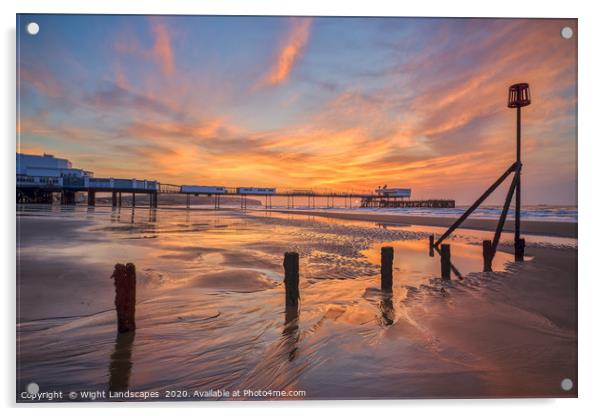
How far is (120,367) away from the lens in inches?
139

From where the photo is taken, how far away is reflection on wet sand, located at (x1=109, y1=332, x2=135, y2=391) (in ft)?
11.4

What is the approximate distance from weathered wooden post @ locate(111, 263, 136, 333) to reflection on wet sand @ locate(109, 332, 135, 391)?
27 cm

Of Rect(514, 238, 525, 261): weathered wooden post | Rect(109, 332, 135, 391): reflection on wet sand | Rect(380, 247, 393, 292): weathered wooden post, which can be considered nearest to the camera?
Rect(109, 332, 135, 391): reflection on wet sand

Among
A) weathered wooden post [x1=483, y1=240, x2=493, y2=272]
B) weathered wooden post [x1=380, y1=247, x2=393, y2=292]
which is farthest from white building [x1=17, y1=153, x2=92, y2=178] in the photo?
weathered wooden post [x1=483, y1=240, x2=493, y2=272]

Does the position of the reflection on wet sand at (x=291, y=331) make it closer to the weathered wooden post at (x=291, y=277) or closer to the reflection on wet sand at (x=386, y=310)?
the weathered wooden post at (x=291, y=277)

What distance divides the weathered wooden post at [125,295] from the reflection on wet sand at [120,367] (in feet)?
0.89

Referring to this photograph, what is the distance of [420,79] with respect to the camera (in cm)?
553

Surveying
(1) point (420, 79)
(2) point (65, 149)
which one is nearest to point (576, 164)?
(1) point (420, 79)

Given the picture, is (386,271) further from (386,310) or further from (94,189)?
(94,189)

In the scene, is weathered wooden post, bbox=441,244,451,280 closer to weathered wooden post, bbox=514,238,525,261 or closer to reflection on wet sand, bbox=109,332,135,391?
weathered wooden post, bbox=514,238,525,261

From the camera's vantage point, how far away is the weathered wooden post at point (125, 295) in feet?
12.7

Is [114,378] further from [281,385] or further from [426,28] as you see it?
[426,28]

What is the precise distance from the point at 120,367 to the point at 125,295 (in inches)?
31.4
